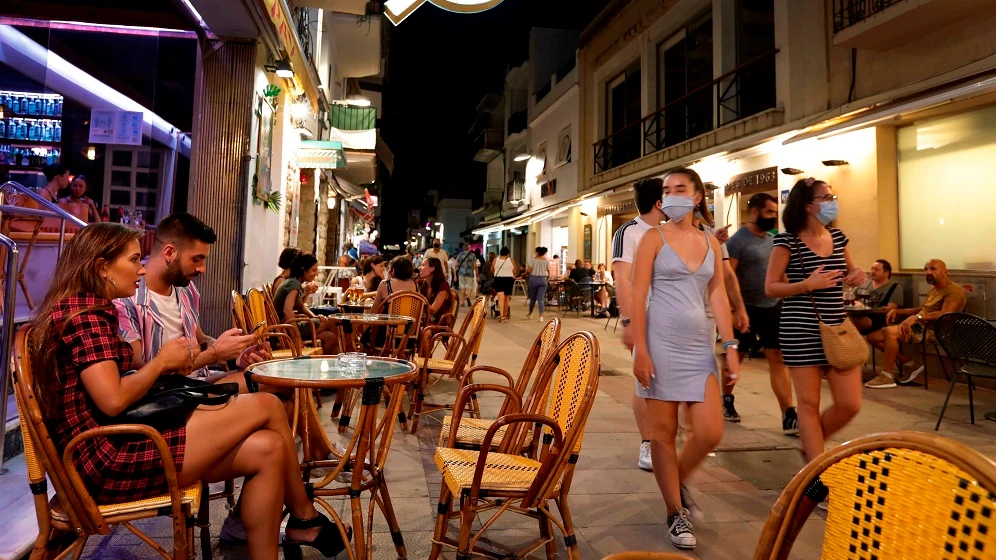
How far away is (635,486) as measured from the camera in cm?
348

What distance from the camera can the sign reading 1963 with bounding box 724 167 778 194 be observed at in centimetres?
1041

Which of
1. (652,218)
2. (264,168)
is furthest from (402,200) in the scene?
(652,218)

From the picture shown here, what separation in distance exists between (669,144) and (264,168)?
34.1ft

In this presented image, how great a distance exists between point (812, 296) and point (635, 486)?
1519mm

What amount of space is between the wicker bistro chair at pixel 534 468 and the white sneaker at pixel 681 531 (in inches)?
26.1

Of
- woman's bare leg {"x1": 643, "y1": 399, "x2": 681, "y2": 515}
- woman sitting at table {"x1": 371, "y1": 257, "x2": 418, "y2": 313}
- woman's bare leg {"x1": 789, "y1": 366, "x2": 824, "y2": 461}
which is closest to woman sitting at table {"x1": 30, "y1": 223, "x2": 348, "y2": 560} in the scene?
woman's bare leg {"x1": 643, "y1": 399, "x2": 681, "y2": 515}

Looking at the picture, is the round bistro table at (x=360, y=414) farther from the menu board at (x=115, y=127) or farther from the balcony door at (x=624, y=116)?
the balcony door at (x=624, y=116)

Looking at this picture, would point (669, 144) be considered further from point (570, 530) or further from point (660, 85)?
point (570, 530)

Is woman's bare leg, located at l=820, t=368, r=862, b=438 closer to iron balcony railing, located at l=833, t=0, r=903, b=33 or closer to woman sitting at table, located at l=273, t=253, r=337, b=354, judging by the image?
woman sitting at table, located at l=273, t=253, r=337, b=354

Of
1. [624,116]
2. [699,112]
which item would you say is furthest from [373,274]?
[624,116]

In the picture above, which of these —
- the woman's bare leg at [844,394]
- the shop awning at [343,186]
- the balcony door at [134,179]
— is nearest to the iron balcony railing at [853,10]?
the woman's bare leg at [844,394]

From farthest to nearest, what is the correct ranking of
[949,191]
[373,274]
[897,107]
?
[373,274] → [949,191] → [897,107]

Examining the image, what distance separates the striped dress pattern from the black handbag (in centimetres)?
288

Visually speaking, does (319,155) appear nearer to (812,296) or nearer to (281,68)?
(281,68)
